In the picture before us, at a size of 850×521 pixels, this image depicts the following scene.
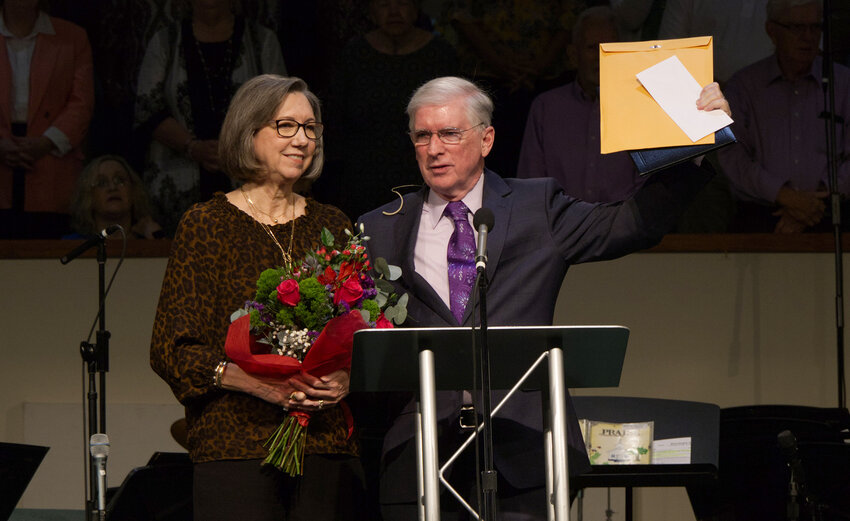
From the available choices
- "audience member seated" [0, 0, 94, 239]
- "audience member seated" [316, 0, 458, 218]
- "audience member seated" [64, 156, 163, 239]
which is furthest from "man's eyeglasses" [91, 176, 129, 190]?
"audience member seated" [316, 0, 458, 218]

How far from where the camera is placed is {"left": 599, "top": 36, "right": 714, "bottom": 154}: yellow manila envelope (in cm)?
234

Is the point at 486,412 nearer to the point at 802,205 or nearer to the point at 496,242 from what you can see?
the point at 496,242

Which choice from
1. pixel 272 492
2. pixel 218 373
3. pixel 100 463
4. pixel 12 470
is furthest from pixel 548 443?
pixel 12 470

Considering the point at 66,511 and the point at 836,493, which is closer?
the point at 836,493

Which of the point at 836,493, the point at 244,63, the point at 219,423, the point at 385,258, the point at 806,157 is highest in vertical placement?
the point at 244,63

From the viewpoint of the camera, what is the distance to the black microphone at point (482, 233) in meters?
2.10

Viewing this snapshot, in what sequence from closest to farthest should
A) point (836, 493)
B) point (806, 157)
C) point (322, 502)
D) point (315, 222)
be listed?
point (322, 502) → point (315, 222) → point (836, 493) → point (806, 157)

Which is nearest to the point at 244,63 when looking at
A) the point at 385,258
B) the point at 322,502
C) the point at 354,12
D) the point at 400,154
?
the point at 354,12

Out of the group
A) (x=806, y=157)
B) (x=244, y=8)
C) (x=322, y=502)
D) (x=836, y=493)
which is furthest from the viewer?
(x=244, y=8)

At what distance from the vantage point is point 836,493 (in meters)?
3.32

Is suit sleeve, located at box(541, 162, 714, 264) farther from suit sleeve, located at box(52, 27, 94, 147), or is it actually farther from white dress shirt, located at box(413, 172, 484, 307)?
suit sleeve, located at box(52, 27, 94, 147)

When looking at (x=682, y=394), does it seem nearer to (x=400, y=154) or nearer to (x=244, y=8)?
(x=400, y=154)

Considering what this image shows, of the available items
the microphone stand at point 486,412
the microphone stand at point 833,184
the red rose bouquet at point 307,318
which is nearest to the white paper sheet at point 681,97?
the microphone stand at point 486,412

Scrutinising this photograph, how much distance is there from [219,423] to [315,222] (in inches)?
23.0
